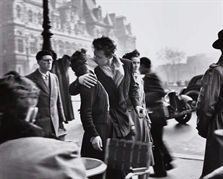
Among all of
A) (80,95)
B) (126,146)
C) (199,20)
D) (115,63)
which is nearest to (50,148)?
(126,146)

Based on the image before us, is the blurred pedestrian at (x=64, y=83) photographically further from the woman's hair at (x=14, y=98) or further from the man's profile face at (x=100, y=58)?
the woman's hair at (x=14, y=98)

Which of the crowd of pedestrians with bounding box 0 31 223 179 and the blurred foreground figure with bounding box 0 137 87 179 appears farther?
the crowd of pedestrians with bounding box 0 31 223 179

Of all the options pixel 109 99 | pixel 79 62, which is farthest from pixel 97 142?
pixel 79 62

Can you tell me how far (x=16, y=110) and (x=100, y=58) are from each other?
52.7 inches

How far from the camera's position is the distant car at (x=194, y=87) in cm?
352

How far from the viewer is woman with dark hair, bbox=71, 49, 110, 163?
3191 mm

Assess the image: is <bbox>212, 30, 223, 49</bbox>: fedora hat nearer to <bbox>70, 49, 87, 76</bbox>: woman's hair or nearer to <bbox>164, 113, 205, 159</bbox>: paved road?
<bbox>164, 113, 205, 159</bbox>: paved road

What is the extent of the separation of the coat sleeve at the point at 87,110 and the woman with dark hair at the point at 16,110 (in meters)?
0.91

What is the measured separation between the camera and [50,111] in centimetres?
327

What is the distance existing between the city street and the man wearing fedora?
17 cm

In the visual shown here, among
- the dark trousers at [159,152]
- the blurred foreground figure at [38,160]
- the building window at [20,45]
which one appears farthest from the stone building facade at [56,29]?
the blurred foreground figure at [38,160]

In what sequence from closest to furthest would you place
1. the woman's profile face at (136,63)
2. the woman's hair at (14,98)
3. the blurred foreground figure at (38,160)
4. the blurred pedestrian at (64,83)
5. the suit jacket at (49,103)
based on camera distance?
the blurred foreground figure at (38,160) < the woman's hair at (14,98) < the suit jacket at (49,103) < the blurred pedestrian at (64,83) < the woman's profile face at (136,63)

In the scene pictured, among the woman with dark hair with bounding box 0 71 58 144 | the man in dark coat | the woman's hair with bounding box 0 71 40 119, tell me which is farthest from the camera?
the man in dark coat

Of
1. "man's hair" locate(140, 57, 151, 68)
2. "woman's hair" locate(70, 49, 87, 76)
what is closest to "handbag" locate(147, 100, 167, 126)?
"man's hair" locate(140, 57, 151, 68)
